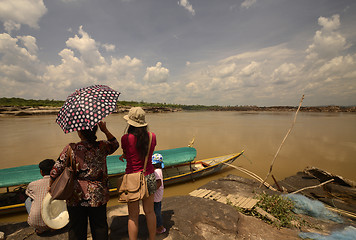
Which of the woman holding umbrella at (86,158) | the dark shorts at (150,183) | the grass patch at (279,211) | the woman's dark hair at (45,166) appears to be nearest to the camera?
the woman holding umbrella at (86,158)

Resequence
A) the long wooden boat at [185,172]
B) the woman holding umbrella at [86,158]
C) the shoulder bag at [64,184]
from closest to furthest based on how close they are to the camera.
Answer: the shoulder bag at [64,184]
the woman holding umbrella at [86,158]
the long wooden boat at [185,172]

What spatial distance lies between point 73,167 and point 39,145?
15.3 m

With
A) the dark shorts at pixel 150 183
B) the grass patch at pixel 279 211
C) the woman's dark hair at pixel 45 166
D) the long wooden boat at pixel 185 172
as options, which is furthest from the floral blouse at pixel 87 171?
the long wooden boat at pixel 185 172

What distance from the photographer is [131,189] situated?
6.98ft

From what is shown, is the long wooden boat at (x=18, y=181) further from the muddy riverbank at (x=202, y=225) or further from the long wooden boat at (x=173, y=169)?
the muddy riverbank at (x=202, y=225)

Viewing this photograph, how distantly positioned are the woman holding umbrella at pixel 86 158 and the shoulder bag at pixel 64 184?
0.18 ft

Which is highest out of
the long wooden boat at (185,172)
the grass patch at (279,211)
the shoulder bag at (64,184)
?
the shoulder bag at (64,184)

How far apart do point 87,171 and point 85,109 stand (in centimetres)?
79

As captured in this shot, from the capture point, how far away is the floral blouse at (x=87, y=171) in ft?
6.28

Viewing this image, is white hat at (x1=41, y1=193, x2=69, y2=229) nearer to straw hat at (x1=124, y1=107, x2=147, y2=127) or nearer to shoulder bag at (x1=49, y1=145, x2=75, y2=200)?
shoulder bag at (x1=49, y1=145, x2=75, y2=200)

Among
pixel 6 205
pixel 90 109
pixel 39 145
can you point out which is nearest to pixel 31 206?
pixel 90 109

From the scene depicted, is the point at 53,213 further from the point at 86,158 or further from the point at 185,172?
the point at 185,172

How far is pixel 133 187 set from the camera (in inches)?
84.0

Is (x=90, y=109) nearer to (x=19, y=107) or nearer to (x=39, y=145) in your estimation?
(x=39, y=145)
